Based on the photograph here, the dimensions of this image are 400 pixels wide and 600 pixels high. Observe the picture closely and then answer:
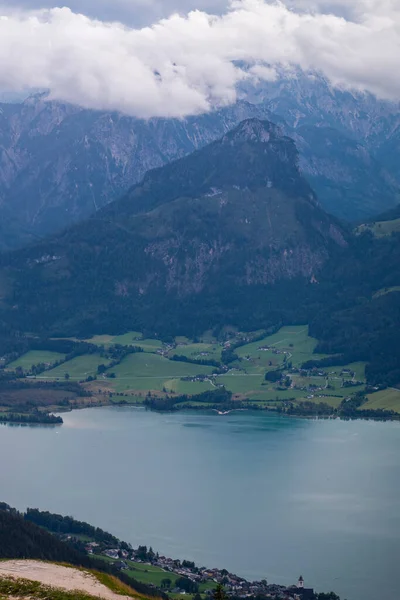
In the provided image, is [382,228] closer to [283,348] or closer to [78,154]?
[283,348]

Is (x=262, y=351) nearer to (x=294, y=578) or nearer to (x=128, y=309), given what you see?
(x=128, y=309)

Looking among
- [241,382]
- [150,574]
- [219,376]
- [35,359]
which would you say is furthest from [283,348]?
[150,574]

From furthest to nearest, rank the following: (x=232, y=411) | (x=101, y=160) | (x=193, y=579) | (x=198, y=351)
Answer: (x=101, y=160), (x=198, y=351), (x=232, y=411), (x=193, y=579)

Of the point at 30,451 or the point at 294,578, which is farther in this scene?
the point at 30,451

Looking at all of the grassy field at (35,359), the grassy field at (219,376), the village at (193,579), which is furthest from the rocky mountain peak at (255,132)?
the village at (193,579)

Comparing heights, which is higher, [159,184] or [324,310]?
[159,184]

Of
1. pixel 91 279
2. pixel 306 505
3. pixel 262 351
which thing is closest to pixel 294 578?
pixel 306 505

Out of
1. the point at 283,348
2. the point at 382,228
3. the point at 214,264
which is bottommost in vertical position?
the point at 283,348

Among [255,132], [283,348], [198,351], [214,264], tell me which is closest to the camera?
[283,348]
